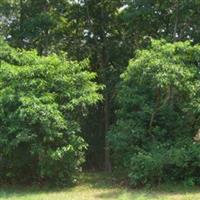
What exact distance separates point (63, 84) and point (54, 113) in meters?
1.28

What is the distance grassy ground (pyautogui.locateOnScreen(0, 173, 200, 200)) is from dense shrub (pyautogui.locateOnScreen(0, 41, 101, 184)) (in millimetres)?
758

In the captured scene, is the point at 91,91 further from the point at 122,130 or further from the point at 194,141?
the point at 194,141

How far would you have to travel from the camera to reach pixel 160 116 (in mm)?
15867

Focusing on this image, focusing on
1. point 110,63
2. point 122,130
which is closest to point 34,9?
point 110,63

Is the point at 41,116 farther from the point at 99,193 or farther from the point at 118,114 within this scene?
the point at 118,114

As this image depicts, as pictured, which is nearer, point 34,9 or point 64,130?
point 64,130

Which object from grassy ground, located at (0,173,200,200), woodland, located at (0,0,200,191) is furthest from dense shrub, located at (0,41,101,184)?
grassy ground, located at (0,173,200,200)

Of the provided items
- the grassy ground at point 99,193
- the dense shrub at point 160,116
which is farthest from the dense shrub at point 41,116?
the dense shrub at point 160,116

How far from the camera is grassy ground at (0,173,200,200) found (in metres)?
13.1

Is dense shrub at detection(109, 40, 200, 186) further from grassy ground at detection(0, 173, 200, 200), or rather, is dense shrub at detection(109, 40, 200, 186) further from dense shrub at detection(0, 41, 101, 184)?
dense shrub at detection(0, 41, 101, 184)

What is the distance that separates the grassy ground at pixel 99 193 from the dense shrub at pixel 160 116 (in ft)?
1.98

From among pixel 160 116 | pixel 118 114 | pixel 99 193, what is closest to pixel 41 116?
pixel 99 193

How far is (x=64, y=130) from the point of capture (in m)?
15.7

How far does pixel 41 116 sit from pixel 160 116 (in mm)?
3707
